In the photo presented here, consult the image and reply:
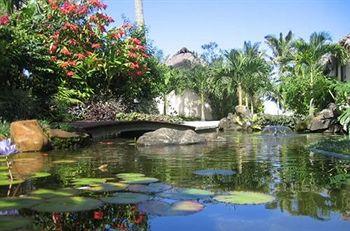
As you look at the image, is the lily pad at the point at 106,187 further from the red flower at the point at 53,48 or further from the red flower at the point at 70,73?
the red flower at the point at 53,48

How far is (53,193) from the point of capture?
5027mm

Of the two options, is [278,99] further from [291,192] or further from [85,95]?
[291,192]

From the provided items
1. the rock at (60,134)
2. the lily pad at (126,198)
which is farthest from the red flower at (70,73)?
the lily pad at (126,198)

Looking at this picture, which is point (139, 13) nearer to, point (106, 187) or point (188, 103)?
point (188, 103)

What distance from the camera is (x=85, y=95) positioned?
A: 19.6m

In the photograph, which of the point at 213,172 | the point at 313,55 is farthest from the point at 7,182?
the point at 313,55

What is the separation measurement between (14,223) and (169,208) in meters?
1.46

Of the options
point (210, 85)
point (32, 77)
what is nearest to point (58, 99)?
point (32, 77)

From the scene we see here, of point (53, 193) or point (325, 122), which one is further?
point (325, 122)

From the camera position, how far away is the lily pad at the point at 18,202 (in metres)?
4.29

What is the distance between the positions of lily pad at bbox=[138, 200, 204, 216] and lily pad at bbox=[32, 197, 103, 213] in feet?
1.59

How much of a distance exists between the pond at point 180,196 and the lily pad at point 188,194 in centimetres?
1

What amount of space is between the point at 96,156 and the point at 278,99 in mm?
28690

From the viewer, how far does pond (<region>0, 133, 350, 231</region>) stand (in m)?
3.98
